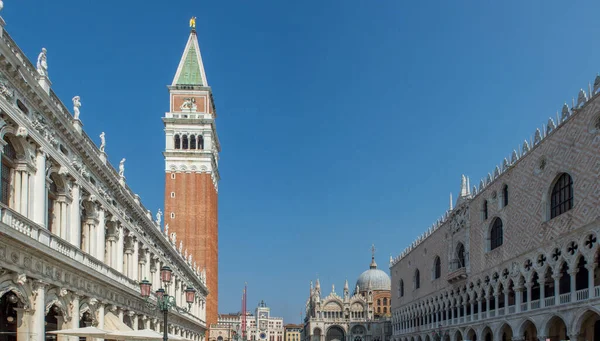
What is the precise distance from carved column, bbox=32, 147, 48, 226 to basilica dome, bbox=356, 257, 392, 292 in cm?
10428

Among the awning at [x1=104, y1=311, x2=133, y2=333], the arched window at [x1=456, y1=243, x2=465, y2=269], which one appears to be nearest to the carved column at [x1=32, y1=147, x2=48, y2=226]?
the awning at [x1=104, y1=311, x2=133, y2=333]

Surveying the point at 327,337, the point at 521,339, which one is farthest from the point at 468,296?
the point at 327,337

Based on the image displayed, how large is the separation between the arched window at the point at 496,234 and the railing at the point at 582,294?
10460mm

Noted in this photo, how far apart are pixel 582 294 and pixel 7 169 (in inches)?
950

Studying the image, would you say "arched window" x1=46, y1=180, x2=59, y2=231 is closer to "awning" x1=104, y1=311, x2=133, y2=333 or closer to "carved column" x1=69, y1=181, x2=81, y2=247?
"carved column" x1=69, y1=181, x2=81, y2=247

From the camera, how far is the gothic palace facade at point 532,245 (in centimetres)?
2808

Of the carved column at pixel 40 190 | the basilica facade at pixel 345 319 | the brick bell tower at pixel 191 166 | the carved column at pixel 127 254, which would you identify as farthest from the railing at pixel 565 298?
the basilica facade at pixel 345 319

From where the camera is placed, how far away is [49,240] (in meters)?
18.5

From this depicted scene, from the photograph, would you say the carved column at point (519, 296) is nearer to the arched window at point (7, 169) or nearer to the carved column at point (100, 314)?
the carved column at point (100, 314)

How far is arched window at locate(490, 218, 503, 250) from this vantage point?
3944 centimetres

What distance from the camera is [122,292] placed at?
27.4 m

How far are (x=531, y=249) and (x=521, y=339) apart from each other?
5625 mm

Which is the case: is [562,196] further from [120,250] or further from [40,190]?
[40,190]

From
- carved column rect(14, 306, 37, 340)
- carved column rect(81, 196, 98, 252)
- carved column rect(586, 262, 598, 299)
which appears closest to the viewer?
carved column rect(14, 306, 37, 340)
